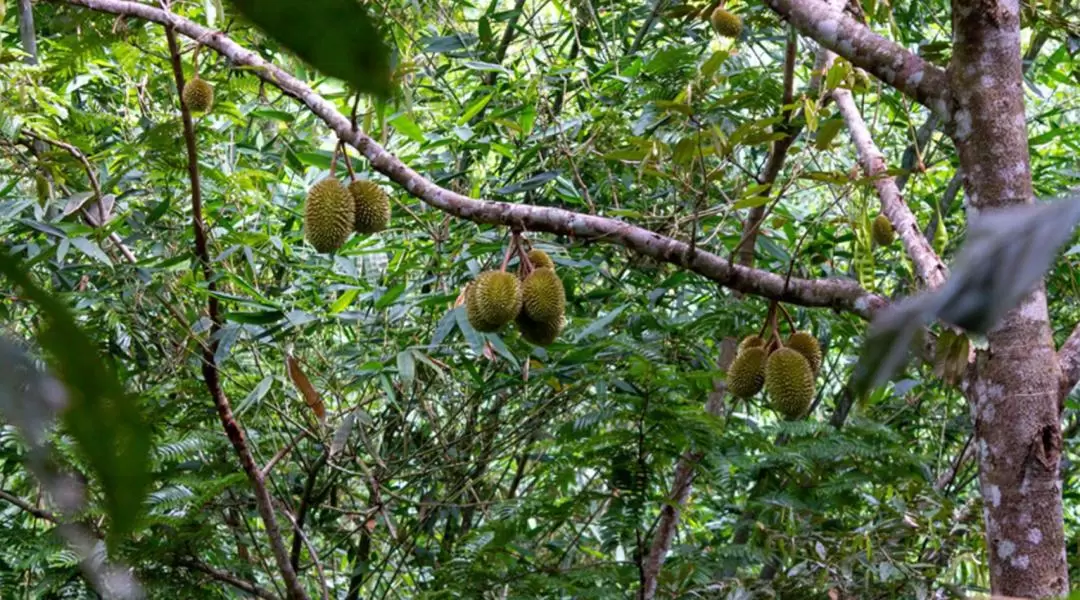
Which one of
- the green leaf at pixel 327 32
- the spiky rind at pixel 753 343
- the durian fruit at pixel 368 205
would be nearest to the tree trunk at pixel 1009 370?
the spiky rind at pixel 753 343

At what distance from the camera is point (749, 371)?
5.22 feet

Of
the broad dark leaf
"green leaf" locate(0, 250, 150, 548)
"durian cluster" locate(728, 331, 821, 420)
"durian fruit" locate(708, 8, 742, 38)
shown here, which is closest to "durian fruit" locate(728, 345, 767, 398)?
"durian cluster" locate(728, 331, 821, 420)

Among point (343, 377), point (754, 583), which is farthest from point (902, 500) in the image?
point (343, 377)

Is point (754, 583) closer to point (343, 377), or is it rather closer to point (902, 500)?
point (902, 500)

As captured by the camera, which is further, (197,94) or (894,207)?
(197,94)

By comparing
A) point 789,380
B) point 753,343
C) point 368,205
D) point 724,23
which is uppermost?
point 724,23

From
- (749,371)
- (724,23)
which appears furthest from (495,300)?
(724,23)

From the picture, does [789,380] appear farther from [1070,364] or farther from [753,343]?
[1070,364]

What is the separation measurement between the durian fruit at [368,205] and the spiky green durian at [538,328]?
289mm

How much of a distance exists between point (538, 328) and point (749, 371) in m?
0.32

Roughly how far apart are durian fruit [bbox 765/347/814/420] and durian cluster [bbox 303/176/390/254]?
2.04 feet

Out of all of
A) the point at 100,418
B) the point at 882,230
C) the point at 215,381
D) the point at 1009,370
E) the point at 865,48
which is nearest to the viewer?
the point at 100,418

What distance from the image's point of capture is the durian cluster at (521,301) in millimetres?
1455

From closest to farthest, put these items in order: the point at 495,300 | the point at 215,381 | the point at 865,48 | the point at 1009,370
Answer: the point at 1009,370
the point at 865,48
the point at 495,300
the point at 215,381
